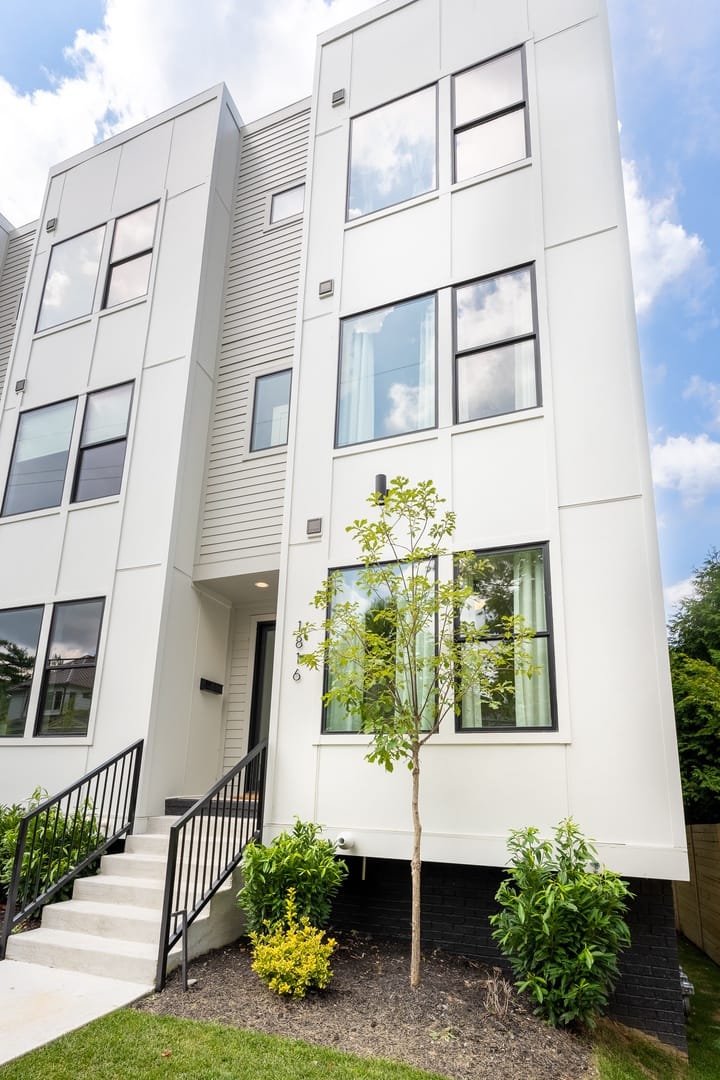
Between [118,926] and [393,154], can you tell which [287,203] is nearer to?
[393,154]

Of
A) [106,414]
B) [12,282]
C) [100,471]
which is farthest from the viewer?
[12,282]

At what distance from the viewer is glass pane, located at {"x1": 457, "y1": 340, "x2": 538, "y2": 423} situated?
6.30 m

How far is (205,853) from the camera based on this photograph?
5137mm

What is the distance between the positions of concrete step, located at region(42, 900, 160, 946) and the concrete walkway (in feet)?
1.26

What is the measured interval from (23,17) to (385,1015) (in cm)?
1492

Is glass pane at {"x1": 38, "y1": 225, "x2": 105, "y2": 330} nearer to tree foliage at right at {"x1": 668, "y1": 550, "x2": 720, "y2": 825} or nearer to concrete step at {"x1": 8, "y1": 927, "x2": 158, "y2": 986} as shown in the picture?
concrete step at {"x1": 8, "y1": 927, "x2": 158, "y2": 986}

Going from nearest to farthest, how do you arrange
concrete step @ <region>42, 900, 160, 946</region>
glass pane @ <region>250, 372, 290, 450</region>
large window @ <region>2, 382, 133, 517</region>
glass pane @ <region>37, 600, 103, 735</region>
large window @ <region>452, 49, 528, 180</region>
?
1. concrete step @ <region>42, 900, 160, 946</region>
2. large window @ <region>452, 49, 528, 180</region>
3. glass pane @ <region>37, 600, 103, 735</region>
4. glass pane @ <region>250, 372, 290, 450</region>
5. large window @ <region>2, 382, 133, 517</region>

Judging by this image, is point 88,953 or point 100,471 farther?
point 100,471

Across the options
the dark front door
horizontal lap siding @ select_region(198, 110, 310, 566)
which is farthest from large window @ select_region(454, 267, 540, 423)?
the dark front door

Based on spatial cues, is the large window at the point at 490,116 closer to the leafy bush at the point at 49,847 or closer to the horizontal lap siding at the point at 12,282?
the leafy bush at the point at 49,847

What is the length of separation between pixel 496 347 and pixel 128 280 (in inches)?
221

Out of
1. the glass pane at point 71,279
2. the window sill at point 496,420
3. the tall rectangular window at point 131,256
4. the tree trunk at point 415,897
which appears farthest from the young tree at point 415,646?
the glass pane at point 71,279

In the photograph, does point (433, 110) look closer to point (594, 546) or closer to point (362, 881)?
point (594, 546)

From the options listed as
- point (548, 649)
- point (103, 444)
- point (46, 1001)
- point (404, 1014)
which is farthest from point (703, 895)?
point (103, 444)
